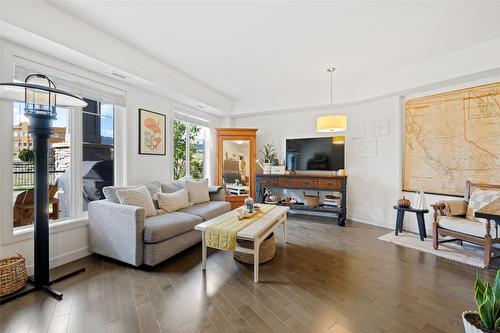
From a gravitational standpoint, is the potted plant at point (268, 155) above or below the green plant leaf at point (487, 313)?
above

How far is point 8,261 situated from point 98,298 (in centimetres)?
97

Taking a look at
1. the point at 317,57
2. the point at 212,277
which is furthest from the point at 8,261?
the point at 317,57

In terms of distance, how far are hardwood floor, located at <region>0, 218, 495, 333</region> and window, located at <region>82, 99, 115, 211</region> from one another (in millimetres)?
950

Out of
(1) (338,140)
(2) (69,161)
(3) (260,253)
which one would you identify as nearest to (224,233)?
(3) (260,253)

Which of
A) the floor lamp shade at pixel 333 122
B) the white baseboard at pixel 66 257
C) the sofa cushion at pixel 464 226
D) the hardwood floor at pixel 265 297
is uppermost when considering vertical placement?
the floor lamp shade at pixel 333 122

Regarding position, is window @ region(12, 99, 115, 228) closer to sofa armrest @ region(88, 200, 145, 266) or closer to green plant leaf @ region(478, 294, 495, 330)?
sofa armrest @ region(88, 200, 145, 266)

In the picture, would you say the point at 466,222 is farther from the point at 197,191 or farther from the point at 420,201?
the point at 197,191

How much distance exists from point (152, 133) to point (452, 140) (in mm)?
4737

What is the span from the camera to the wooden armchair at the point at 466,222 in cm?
270

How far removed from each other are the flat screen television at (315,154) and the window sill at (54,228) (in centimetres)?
378

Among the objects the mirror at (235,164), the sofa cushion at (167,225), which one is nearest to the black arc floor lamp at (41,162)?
the sofa cushion at (167,225)

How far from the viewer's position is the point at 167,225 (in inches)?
103

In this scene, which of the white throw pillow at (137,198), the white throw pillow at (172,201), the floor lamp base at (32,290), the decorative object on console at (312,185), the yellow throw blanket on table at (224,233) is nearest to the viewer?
the floor lamp base at (32,290)

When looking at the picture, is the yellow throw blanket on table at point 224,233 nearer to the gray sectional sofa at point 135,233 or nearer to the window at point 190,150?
the gray sectional sofa at point 135,233
